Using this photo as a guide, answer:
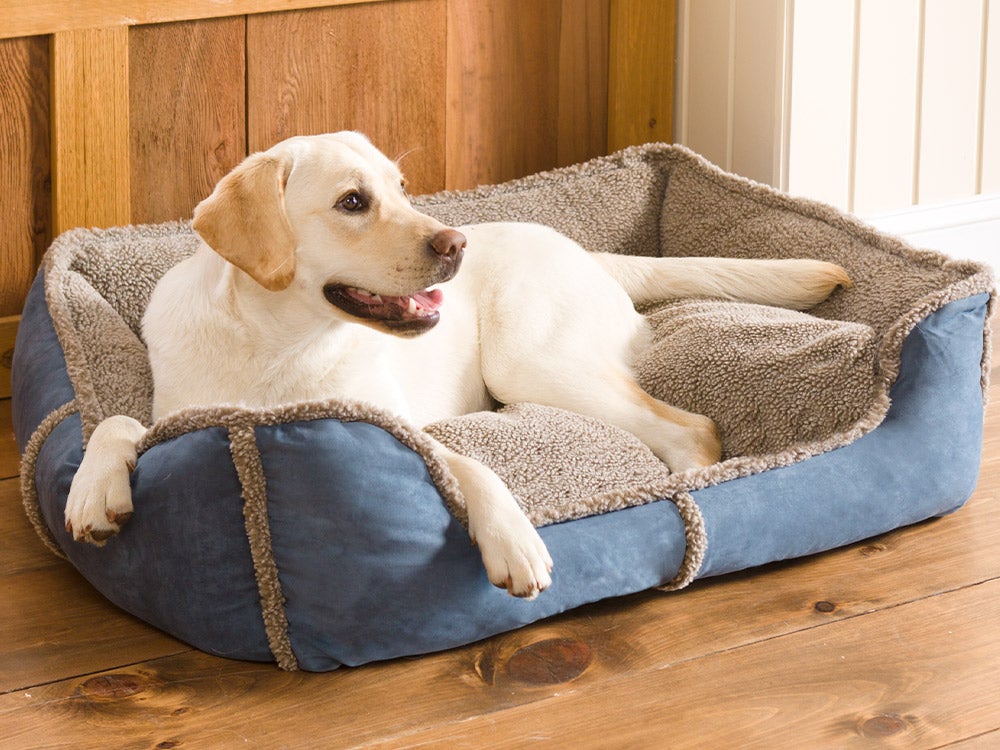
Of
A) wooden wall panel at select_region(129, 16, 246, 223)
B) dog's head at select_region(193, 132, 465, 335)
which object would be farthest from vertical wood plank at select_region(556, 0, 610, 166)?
dog's head at select_region(193, 132, 465, 335)

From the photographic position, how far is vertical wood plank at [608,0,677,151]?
3354 millimetres

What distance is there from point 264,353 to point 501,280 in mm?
606

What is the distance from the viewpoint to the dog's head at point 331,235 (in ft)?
6.07

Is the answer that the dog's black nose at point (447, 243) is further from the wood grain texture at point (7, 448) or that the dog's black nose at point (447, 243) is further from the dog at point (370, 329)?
the wood grain texture at point (7, 448)

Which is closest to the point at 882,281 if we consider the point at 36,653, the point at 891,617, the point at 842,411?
the point at 842,411

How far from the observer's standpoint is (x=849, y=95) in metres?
3.15

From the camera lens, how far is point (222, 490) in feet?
5.78

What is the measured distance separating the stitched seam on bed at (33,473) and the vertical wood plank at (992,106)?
7.88 ft

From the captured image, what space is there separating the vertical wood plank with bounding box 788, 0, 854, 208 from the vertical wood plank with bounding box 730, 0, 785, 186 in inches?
1.6

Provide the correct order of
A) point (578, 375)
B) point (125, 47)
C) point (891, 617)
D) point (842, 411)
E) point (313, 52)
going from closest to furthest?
point (891, 617) → point (842, 411) → point (578, 375) → point (125, 47) → point (313, 52)

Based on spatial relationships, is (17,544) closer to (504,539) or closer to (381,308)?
(381,308)

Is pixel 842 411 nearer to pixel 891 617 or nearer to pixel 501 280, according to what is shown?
pixel 891 617

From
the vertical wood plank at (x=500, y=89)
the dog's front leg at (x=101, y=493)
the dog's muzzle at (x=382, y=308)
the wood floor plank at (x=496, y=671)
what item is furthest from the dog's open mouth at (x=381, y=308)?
the vertical wood plank at (x=500, y=89)

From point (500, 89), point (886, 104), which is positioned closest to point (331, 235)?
point (500, 89)
